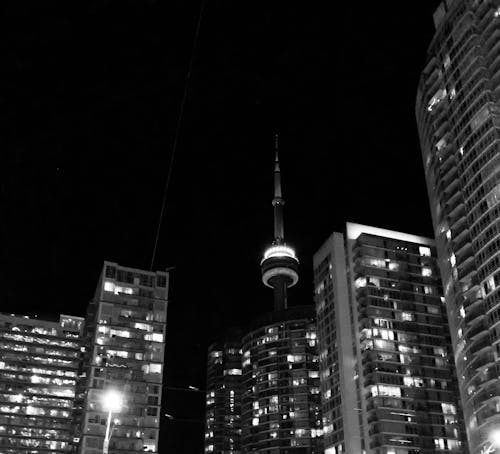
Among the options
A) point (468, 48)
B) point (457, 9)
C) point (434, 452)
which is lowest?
point (434, 452)

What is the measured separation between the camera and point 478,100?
13100 cm

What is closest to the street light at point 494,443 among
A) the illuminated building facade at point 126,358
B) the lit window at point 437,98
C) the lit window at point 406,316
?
the lit window at point 406,316

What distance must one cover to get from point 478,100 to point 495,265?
34.2 metres

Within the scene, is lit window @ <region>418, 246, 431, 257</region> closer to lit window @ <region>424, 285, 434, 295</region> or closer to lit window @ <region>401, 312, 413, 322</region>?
lit window @ <region>424, 285, 434, 295</region>

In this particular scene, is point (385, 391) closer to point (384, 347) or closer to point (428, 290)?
point (384, 347)

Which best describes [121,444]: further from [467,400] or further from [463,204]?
[463,204]

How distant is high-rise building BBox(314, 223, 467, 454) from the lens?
14825cm

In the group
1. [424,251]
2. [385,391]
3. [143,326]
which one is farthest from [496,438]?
[424,251]

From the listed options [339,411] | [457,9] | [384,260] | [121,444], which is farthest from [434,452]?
[457,9]

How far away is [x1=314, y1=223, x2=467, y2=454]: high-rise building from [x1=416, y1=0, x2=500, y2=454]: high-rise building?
21262mm

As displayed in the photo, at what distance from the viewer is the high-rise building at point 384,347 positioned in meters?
148

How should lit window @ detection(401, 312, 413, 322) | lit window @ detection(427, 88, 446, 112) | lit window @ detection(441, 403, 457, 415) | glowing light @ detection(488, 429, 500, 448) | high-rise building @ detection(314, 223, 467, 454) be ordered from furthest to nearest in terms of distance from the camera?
lit window @ detection(401, 312, 413, 322) < lit window @ detection(441, 403, 457, 415) < high-rise building @ detection(314, 223, 467, 454) < lit window @ detection(427, 88, 446, 112) < glowing light @ detection(488, 429, 500, 448)

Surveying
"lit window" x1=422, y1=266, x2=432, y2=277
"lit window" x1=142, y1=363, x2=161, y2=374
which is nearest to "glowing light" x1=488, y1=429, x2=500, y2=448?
"lit window" x1=422, y1=266, x2=432, y2=277

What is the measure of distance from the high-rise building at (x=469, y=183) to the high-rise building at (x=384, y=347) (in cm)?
2126
